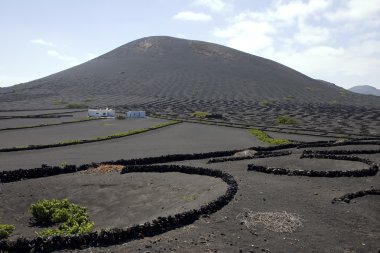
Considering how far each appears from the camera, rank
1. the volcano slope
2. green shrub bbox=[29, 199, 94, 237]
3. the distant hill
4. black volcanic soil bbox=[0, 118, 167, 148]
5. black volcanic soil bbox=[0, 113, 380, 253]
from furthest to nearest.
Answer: the distant hill, the volcano slope, black volcanic soil bbox=[0, 118, 167, 148], green shrub bbox=[29, 199, 94, 237], black volcanic soil bbox=[0, 113, 380, 253]

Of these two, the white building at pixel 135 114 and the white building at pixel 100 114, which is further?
the white building at pixel 135 114

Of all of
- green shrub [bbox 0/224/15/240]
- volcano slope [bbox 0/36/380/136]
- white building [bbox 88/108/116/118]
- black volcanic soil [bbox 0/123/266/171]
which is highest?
volcano slope [bbox 0/36/380/136]

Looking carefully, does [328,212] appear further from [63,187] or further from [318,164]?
[63,187]

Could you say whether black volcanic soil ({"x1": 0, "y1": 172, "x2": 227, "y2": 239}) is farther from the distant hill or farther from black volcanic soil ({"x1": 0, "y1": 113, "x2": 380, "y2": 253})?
the distant hill

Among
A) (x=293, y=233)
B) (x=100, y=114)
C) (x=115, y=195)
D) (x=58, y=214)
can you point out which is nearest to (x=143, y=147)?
(x=115, y=195)

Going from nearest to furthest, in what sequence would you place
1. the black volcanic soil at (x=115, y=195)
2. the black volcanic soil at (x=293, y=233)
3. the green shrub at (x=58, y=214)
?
the black volcanic soil at (x=293, y=233) < the green shrub at (x=58, y=214) < the black volcanic soil at (x=115, y=195)

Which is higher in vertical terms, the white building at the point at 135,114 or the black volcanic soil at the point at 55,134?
the white building at the point at 135,114

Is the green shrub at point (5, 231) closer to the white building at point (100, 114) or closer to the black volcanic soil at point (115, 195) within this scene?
the black volcanic soil at point (115, 195)

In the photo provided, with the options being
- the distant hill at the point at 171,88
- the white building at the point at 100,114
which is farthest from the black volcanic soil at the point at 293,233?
the distant hill at the point at 171,88

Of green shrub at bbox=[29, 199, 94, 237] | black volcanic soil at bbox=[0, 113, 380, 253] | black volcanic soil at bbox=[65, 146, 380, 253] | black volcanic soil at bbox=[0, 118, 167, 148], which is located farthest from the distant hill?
green shrub at bbox=[29, 199, 94, 237]

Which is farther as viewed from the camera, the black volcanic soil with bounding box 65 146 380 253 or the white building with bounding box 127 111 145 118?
the white building with bounding box 127 111 145 118

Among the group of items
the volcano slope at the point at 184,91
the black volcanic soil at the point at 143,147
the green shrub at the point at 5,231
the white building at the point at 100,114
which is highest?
the volcano slope at the point at 184,91

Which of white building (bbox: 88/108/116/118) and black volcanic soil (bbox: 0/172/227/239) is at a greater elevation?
white building (bbox: 88/108/116/118)
